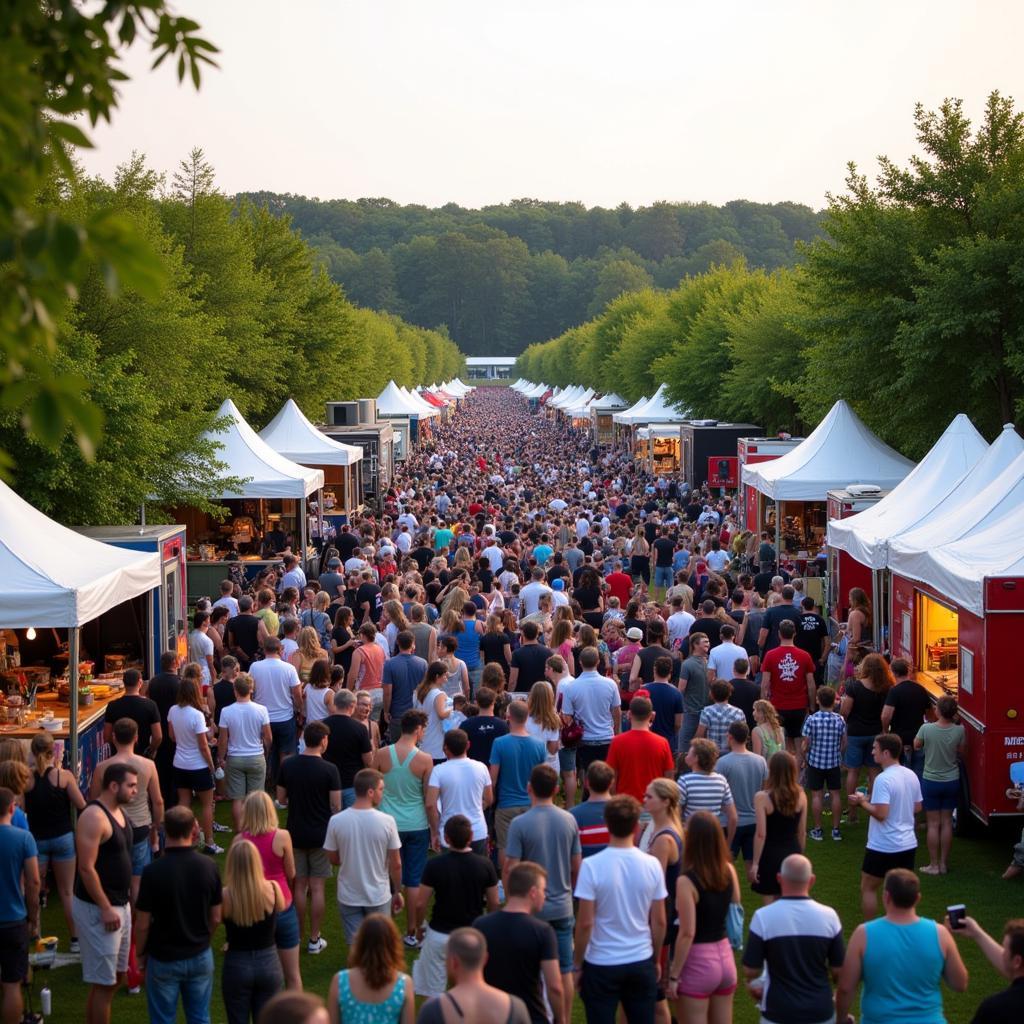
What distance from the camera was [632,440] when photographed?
5303 centimetres

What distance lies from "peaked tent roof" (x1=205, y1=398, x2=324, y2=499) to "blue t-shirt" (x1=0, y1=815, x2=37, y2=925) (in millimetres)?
14519

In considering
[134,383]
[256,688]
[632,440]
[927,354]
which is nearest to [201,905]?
[256,688]

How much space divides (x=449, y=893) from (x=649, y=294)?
8399 centimetres

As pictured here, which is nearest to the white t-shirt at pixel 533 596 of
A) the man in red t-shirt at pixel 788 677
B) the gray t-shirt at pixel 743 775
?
the man in red t-shirt at pixel 788 677

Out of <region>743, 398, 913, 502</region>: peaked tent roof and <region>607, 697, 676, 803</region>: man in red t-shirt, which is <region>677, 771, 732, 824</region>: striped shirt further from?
<region>743, 398, 913, 502</region>: peaked tent roof

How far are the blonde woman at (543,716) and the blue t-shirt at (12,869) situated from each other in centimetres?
331

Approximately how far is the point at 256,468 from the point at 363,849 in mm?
15973

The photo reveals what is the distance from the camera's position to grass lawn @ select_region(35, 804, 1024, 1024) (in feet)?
25.1

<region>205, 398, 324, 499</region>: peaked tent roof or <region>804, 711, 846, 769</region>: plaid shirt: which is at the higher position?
<region>205, 398, 324, 499</region>: peaked tent roof

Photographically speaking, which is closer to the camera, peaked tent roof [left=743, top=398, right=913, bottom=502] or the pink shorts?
the pink shorts

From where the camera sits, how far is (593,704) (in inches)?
394

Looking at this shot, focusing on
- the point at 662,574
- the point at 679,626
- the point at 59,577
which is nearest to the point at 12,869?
the point at 59,577

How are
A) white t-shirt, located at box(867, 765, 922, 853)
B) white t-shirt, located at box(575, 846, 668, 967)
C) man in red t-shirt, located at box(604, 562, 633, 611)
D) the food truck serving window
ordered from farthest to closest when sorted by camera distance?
man in red t-shirt, located at box(604, 562, 633, 611)
the food truck serving window
white t-shirt, located at box(867, 765, 922, 853)
white t-shirt, located at box(575, 846, 668, 967)

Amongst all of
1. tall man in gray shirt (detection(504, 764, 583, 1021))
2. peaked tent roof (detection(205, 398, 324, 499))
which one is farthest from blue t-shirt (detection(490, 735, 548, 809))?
peaked tent roof (detection(205, 398, 324, 499))
